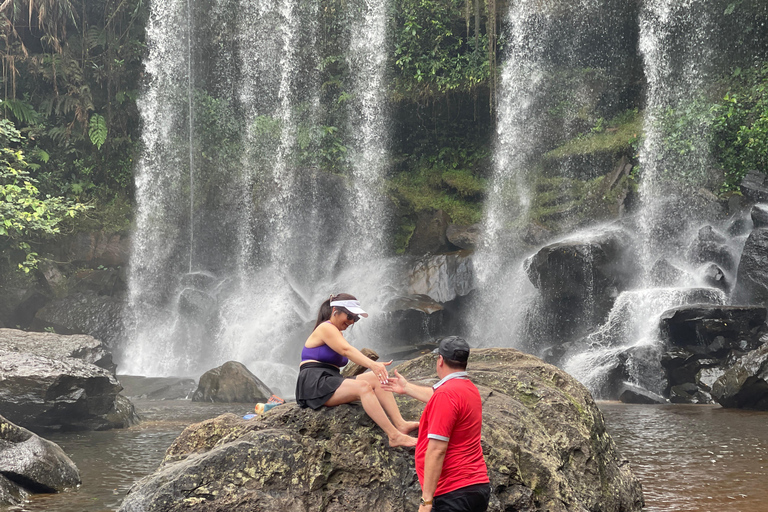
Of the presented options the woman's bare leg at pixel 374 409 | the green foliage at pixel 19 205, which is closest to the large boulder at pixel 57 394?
the woman's bare leg at pixel 374 409

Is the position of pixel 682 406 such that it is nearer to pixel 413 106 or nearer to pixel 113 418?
pixel 113 418

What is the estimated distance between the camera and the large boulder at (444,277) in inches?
760

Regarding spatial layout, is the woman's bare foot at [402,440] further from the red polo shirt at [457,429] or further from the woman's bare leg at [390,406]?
the red polo shirt at [457,429]

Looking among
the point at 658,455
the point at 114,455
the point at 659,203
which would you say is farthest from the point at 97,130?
the point at 658,455

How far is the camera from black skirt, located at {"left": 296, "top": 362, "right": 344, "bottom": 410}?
4.43m

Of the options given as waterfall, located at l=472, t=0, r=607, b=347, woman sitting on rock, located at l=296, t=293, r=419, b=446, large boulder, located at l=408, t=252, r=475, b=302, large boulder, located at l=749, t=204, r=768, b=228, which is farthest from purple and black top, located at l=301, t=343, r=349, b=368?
waterfall, located at l=472, t=0, r=607, b=347

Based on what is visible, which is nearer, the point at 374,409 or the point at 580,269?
the point at 374,409

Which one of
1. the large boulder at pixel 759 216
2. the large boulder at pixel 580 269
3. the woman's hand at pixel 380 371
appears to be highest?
the large boulder at pixel 759 216

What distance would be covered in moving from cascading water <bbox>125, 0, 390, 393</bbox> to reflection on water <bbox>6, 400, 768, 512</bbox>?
1003cm

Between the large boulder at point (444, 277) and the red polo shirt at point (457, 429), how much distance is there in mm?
15755

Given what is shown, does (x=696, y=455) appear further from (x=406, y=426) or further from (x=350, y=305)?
(x=350, y=305)

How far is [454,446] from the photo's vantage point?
3334 mm

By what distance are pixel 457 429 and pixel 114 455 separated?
20.3 feet

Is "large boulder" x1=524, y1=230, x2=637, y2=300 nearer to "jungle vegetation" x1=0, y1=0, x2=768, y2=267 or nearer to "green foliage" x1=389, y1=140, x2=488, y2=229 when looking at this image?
"jungle vegetation" x1=0, y1=0, x2=768, y2=267
